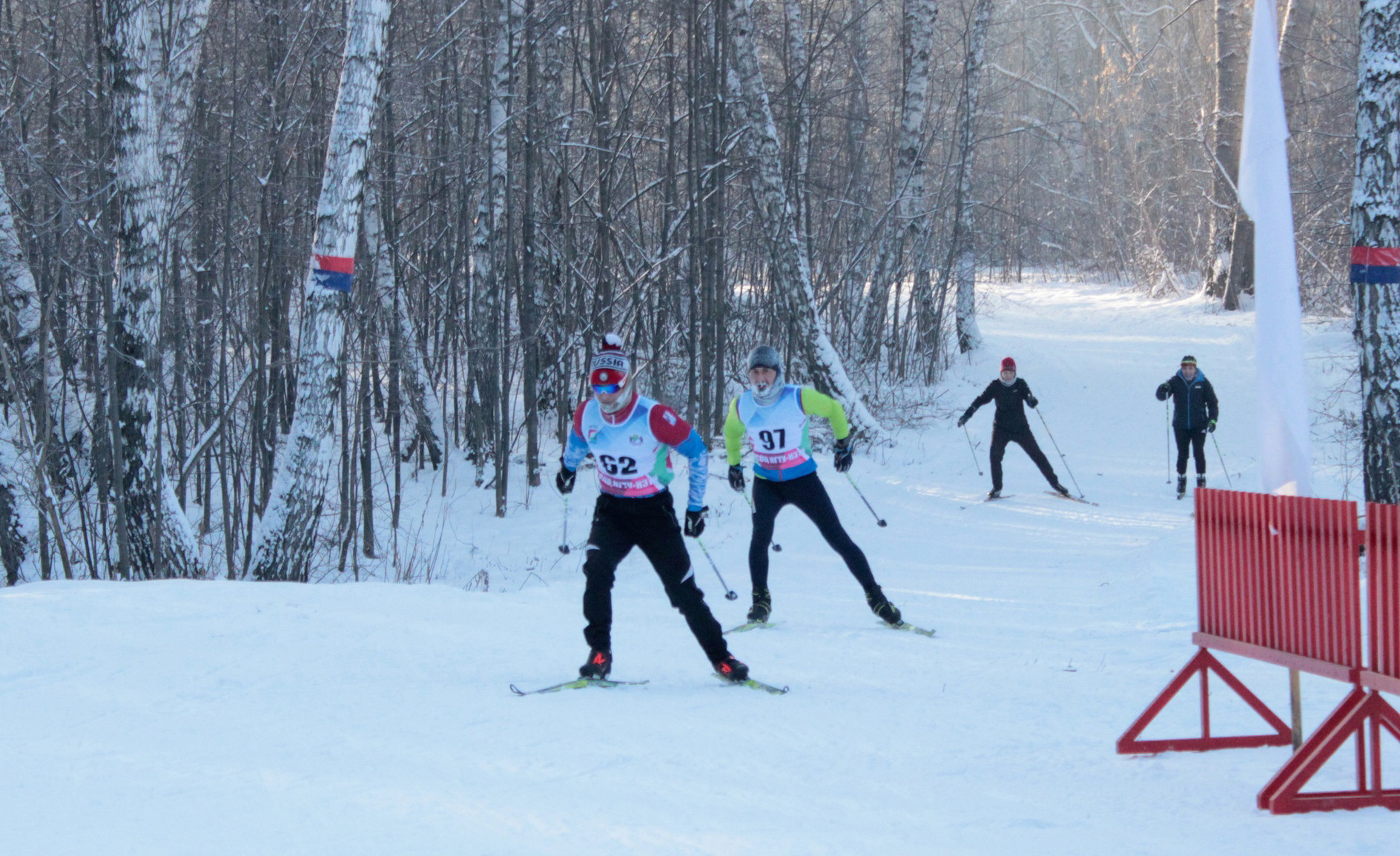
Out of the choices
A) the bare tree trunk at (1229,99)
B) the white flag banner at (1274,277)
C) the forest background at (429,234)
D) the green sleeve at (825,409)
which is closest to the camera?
the white flag banner at (1274,277)

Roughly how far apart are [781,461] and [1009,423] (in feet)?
24.1

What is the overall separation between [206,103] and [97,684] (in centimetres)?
951

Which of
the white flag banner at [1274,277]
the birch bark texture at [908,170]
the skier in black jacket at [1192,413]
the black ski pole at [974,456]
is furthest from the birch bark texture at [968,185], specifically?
the white flag banner at [1274,277]

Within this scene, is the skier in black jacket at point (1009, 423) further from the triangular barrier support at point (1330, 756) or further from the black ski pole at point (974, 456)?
the triangular barrier support at point (1330, 756)

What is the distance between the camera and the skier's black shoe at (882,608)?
7605mm

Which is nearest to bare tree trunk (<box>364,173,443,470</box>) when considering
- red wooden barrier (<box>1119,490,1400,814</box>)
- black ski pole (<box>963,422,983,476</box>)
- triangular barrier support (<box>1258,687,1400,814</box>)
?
black ski pole (<box>963,422,983,476</box>)

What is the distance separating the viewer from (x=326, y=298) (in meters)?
9.62

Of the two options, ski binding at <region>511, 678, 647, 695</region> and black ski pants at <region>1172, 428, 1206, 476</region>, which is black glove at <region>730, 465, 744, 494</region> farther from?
black ski pants at <region>1172, 428, 1206, 476</region>

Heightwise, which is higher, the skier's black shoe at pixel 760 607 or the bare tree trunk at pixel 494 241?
the bare tree trunk at pixel 494 241

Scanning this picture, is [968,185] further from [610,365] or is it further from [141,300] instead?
[610,365]

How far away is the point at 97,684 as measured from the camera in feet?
17.6

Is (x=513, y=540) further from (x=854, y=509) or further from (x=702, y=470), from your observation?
(x=702, y=470)

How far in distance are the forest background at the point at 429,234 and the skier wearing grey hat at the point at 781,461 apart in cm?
394

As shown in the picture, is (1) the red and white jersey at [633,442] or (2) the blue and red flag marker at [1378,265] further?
(2) the blue and red flag marker at [1378,265]
